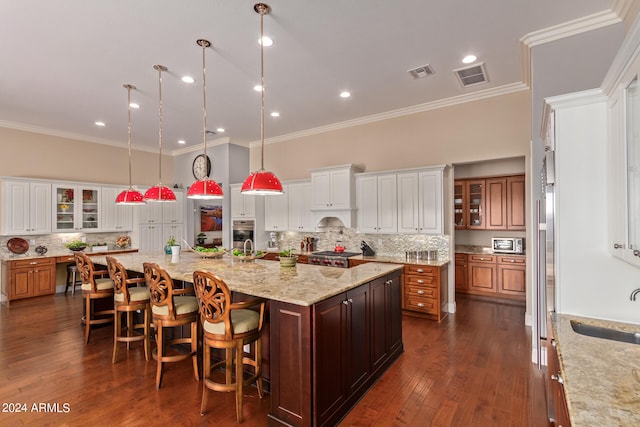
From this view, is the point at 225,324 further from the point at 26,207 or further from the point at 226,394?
the point at 26,207

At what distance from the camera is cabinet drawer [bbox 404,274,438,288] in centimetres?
478

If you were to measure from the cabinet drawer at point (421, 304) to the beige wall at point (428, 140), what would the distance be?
7.37 feet

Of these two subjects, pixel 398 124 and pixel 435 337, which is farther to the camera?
pixel 398 124

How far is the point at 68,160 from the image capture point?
22.8ft

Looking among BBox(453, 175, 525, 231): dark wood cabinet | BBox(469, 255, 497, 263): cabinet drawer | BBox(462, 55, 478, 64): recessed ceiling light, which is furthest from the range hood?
BBox(462, 55, 478, 64): recessed ceiling light

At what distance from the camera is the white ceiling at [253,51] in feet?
9.43

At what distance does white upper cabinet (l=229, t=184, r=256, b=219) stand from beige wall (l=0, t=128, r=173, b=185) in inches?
104

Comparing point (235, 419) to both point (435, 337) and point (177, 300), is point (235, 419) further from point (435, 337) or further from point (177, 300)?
point (435, 337)

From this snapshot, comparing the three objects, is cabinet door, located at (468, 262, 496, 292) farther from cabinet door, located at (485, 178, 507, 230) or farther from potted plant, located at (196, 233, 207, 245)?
potted plant, located at (196, 233, 207, 245)

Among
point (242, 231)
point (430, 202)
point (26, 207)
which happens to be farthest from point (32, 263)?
point (430, 202)

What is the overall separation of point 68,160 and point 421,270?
25.2ft

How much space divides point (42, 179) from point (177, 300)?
214 inches

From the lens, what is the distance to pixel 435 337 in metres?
4.12

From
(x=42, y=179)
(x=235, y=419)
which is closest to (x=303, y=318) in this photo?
(x=235, y=419)
